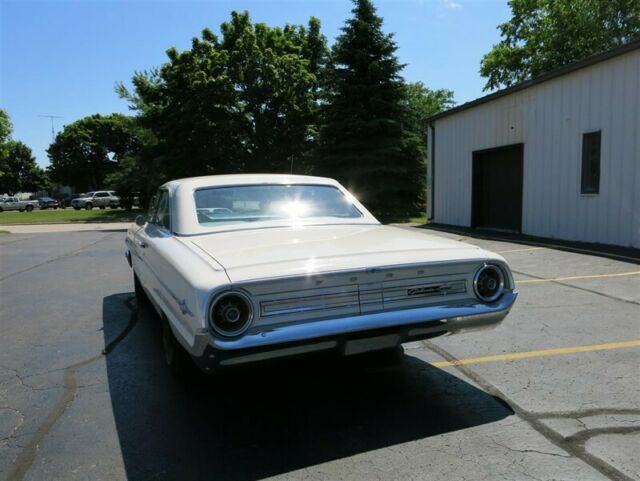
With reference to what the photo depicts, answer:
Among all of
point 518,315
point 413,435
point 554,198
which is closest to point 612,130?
point 554,198

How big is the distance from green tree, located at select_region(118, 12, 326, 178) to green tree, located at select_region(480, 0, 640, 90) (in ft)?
49.9

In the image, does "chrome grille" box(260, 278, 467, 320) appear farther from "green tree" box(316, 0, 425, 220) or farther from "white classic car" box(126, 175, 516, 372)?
"green tree" box(316, 0, 425, 220)

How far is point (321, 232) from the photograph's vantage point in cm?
402

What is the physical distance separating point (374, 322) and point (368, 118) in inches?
863

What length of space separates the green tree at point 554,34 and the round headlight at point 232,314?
3641cm

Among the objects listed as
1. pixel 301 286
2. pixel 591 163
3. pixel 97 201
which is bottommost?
pixel 301 286

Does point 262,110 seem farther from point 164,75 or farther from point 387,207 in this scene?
point 387,207

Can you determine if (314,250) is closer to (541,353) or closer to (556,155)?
(541,353)

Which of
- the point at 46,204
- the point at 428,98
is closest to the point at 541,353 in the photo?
the point at 428,98

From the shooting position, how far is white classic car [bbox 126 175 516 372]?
111 inches

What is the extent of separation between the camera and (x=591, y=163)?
11555 mm

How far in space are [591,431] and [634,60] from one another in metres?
9.67

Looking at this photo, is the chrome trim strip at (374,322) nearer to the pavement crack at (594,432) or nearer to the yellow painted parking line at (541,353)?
the pavement crack at (594,432)

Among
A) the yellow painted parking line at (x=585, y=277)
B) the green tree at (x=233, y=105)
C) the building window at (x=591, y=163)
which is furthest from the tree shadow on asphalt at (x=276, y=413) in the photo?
the green tree at (x=233, y=105)
